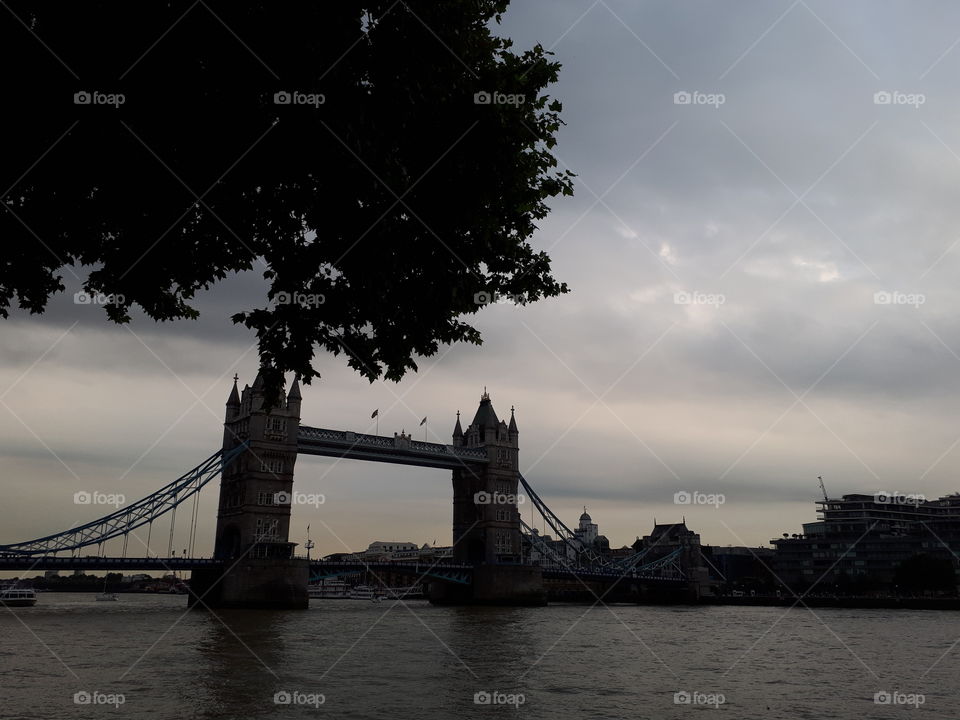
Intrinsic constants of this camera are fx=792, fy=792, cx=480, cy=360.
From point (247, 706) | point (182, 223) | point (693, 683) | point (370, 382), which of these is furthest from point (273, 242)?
point (693, 683)

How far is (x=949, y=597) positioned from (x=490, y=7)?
11070cm

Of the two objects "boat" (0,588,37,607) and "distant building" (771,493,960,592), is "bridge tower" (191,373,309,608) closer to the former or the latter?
"boat" (0,588,37,607)

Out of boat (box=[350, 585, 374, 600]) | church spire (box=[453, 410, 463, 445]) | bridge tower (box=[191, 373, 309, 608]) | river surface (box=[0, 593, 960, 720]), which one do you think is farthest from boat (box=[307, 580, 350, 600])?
river surface (box=[0, 593, 960, 720])

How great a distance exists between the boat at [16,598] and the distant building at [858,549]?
328 feet

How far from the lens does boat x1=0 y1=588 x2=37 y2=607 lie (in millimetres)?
61656

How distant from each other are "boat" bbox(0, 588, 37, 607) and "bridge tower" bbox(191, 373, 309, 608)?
602 inches

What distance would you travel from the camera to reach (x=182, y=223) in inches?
351

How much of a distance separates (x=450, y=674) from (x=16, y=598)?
56120 millimetres

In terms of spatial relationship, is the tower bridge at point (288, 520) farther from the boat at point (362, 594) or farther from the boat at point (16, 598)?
the boat at point (362, 594)

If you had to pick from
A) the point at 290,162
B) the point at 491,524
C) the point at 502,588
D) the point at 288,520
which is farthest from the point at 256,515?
the point at 290,162

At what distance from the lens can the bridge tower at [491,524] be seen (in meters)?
74.0

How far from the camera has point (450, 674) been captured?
20891 mm

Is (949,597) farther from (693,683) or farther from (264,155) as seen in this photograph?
(264,155)

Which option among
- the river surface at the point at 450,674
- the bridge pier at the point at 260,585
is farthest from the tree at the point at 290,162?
the bridge pier at the point at 260,585
